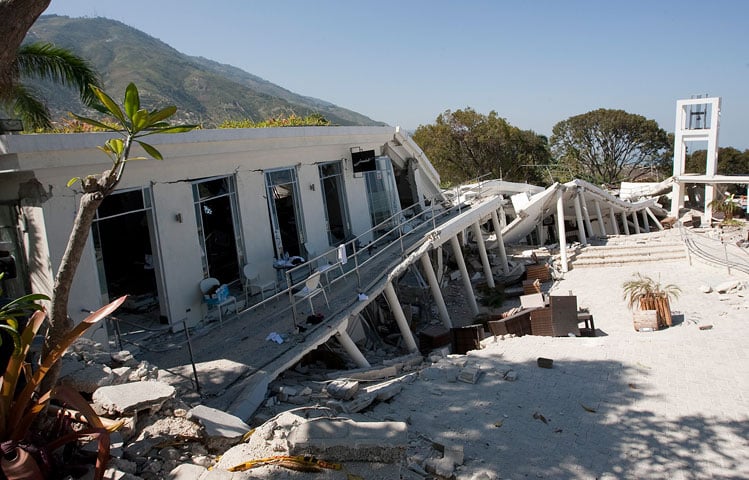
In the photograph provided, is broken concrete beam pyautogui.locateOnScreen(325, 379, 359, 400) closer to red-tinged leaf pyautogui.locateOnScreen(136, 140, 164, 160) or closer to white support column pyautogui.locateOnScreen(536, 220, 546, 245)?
red-tinged leaf pyautogui.locateOnScreen(136, 140, 164, 160)

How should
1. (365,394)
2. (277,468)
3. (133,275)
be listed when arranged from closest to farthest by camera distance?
(277,468), (365,394), (133,275)

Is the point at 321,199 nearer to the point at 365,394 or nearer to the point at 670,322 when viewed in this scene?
the point at 365,394

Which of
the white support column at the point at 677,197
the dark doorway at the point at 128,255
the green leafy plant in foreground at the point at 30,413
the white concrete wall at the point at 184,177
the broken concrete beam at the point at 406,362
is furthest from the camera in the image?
the white support column at the point at 677,197

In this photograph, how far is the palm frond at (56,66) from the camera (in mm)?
11570

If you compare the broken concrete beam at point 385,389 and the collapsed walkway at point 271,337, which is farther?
the broken concrete beam at point 385,389

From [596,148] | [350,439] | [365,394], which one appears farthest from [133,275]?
[596,148]

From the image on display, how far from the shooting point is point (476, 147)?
42.4 meters

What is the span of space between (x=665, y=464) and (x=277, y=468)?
4829 mm

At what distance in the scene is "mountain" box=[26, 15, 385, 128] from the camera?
6500 centimetres

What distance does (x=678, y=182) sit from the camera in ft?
118

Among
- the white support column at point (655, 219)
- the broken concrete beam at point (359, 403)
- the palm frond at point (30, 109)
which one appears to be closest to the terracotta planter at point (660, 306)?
the broken concrete beam at point (359, 403)

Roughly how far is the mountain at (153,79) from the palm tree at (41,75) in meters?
37.4

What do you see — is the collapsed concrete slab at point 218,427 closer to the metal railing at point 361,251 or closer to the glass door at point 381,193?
the metal railing at point 361,251

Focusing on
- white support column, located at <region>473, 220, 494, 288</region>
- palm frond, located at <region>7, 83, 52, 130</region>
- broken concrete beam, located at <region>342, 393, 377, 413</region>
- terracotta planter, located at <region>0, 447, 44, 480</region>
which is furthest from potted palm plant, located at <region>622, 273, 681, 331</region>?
palm frond, located at <region>7, 83, 52, 130</region>
